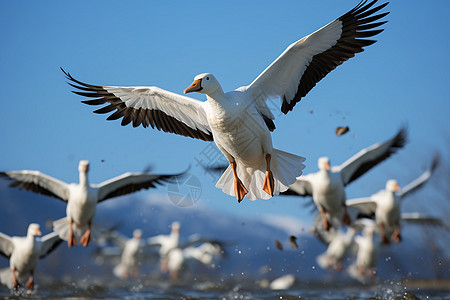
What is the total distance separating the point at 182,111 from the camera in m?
6.53

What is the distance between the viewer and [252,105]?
232 inches

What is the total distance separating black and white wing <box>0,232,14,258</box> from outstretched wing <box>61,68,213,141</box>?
435cm

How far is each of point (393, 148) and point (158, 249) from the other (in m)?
11.1

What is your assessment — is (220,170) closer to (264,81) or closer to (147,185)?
(147,185)

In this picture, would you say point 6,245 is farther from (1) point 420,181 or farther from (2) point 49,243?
(1) point 420,181

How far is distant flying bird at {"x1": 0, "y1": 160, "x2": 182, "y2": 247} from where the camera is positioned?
9.73m

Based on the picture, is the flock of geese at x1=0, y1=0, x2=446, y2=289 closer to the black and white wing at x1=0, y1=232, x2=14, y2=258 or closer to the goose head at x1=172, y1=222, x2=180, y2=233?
the black and white wing at x1=0, y1=232, x2=14, y2=258

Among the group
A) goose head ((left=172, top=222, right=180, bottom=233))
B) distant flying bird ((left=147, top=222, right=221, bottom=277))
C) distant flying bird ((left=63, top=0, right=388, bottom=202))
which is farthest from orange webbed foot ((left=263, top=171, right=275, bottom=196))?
goose head ((left=172, top=222, right=180, bottom=233))

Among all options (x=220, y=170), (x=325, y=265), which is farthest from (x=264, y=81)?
(x=325, y=265)

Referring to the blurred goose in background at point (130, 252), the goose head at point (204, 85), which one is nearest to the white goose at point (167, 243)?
the blurred goose in background at point (130, 252)

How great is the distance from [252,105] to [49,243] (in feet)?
20.7

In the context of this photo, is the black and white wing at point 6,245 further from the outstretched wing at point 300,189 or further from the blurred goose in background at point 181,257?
the blurred goose in background at point 181,257

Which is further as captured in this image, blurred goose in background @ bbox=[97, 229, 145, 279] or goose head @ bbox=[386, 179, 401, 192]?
blurred goose in background @ bbox=[97, 229, 145, 279]

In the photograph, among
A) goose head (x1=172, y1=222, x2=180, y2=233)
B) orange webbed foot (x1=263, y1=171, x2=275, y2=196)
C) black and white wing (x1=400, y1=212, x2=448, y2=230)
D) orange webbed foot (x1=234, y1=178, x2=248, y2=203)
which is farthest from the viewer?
goose head (x1=172, y1=222, x2=180, y2=233)
